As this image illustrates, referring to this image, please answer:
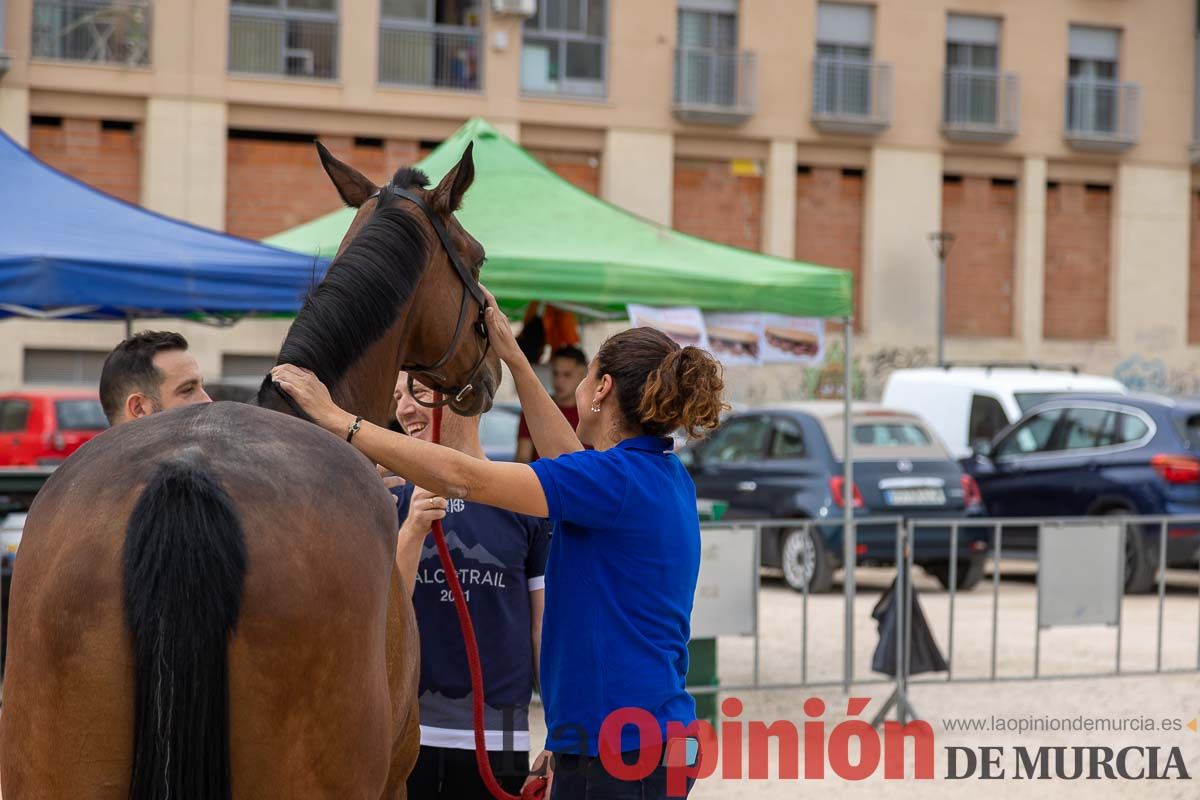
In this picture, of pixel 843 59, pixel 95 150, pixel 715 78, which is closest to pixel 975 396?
pixel 715 78

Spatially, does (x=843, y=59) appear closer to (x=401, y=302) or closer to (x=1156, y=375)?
(x=1156, y=375)

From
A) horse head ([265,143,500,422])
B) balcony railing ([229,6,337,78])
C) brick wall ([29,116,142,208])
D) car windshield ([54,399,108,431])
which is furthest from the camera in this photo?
balcony railing ([229,6,337,78])

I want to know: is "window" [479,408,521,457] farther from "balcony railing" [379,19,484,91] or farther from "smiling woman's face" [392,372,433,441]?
"balcony railing" [379,19,484,91]

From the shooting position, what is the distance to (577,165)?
30875 millimetres

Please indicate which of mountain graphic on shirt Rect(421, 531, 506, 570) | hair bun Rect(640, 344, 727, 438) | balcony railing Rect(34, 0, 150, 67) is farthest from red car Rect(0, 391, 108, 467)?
hair bun Rect(640, 344, 727, 438)

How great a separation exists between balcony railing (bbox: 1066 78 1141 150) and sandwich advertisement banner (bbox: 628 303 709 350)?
1086 inches

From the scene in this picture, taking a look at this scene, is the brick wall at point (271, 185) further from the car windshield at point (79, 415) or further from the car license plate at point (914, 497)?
the car license plate at point (914, 497)

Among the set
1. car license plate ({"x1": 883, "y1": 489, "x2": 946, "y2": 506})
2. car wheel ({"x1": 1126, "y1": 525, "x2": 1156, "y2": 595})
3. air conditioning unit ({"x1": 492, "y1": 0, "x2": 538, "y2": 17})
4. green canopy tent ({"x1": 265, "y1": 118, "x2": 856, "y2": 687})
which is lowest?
car wheel ({"x1": 1126, "y1": 525, "x2": 1156, "y2": 595})

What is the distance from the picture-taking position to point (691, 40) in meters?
32.2

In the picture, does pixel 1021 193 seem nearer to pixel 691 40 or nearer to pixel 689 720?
pixel 691 40

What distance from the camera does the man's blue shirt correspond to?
336 centimetres

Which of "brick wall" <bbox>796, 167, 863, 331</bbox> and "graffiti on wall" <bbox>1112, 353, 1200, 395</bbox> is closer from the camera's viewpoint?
"brick wall" <bbox>796, 167, 863, 331</bbox>

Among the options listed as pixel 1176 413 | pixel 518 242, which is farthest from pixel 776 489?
pixel 518 242

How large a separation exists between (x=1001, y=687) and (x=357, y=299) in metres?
7.77
